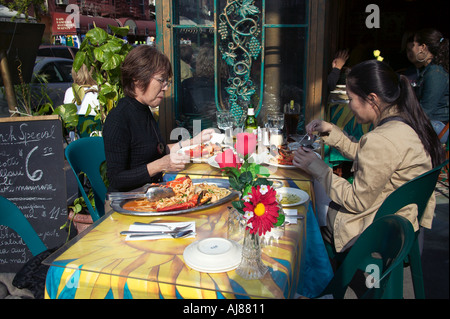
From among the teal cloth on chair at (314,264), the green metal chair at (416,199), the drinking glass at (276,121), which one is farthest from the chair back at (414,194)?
the drinking glass at (276,121)

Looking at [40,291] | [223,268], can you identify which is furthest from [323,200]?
[40,291]

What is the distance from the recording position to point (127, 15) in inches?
664

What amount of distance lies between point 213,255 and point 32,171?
199cm

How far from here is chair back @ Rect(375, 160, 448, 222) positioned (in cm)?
160

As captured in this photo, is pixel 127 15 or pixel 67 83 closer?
pixel 67 83

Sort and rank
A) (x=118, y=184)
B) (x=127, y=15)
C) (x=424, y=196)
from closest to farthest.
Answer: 1. (x=424, y=196)
2. (x=118, y=184)
3. (x=127, y=15)

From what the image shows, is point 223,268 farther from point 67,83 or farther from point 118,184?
point 67,83

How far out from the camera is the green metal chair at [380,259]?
971mm

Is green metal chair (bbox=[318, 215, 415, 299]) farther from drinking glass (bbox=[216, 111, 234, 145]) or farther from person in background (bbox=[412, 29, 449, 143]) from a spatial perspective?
person in background (bbox=[412, 29, 449, 143])

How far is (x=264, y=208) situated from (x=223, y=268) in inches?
9.0

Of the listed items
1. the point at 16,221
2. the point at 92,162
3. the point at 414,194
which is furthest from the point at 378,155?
the point at 92,162

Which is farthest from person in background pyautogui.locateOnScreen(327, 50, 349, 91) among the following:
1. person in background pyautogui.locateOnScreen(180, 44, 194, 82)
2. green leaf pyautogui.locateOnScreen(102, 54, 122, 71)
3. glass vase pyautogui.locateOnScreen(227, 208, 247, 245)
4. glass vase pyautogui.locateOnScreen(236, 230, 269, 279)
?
glass vase pyautogui.locateOnScreen(236, 230, 269, 279)
